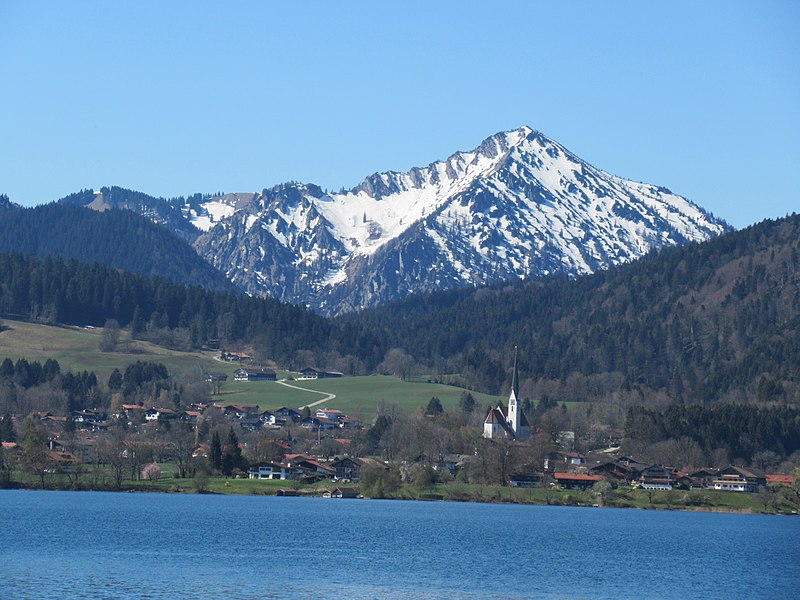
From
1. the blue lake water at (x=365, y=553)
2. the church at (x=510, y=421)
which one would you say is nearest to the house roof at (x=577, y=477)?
the blue lake water at (x=365, y=553)

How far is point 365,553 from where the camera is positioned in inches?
2746

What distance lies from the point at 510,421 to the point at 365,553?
106m

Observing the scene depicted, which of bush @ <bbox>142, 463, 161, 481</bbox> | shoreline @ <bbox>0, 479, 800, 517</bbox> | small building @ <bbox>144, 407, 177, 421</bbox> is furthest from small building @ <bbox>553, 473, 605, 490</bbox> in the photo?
small building @ <bbox>144, 407, 177, 421</bbox>

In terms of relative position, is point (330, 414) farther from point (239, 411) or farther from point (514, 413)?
point (514, 413)

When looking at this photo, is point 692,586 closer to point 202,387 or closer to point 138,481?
point 138,481

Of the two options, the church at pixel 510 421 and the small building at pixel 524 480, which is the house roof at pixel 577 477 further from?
the church at pixel 510 421

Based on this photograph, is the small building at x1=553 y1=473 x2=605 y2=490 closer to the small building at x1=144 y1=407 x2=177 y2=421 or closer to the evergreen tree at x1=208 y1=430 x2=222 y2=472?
the evergreen tree at x1=208 y1=430 x2=222 y2=472

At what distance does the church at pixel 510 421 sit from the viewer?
545ft

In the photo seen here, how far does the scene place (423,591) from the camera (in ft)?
184

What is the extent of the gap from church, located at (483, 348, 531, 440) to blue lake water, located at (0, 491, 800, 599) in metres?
57.1

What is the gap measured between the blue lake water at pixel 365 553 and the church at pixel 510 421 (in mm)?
57118

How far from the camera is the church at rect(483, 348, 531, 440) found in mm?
166000

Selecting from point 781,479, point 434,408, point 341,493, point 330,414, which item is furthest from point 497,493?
point 330,414

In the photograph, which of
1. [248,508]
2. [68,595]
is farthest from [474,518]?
[68,595]
